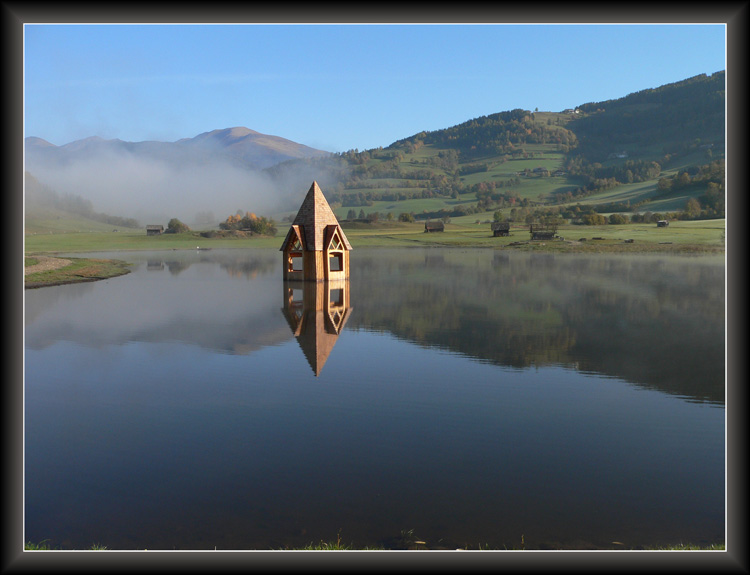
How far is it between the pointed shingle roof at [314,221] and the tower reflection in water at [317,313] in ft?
7.01

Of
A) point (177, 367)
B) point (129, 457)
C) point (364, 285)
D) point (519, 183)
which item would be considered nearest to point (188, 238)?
point (364, 285)

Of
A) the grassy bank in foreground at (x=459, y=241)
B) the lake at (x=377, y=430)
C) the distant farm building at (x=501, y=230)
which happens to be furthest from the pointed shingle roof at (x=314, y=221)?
the distant farm building at (x=501, y=230)

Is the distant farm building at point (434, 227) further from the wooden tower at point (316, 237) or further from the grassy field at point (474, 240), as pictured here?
the wooden tower at point (316, 237)

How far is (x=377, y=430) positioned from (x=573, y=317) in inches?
Result: 514

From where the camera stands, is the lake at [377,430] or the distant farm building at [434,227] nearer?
the lake at [377,430]

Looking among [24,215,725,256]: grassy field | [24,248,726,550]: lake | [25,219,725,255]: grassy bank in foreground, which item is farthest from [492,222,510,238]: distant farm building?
[24,248,726,550]: lake

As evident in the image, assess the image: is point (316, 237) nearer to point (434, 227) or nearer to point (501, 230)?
point (501, 230)

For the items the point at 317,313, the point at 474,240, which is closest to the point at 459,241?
the point at 474,240

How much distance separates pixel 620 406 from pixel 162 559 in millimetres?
8212

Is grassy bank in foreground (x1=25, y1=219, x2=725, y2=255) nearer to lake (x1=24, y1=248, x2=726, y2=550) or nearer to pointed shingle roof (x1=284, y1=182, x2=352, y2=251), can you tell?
pointed shingle roof (x1=284, y1=182, x2=352, y2=251)

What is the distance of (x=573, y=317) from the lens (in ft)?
66.5

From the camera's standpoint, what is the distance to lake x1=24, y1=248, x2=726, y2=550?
6391mm

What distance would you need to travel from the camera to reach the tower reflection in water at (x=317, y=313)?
15.3 metres

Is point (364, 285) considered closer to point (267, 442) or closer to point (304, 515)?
point (267, 442)
